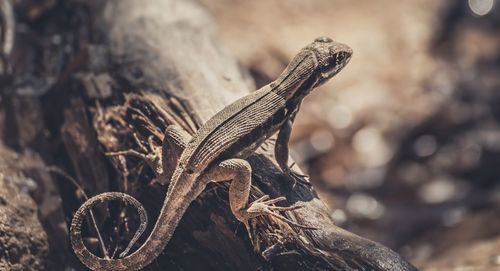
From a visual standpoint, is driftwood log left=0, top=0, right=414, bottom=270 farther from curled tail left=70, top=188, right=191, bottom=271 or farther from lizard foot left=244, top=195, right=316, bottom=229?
curled tail left=70, top=188, right=191, bottom=271

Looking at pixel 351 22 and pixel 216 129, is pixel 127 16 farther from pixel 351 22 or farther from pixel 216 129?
pixel 351 22

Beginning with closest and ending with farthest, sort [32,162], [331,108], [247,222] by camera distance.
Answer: [247,222]
[32,162]
[331,108]

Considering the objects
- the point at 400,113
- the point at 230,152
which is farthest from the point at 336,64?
the point at 400,113

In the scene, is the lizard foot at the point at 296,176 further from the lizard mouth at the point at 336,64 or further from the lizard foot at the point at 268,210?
the lizard mouth at the point at 336,64

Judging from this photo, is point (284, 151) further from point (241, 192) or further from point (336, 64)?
point (336, 64)

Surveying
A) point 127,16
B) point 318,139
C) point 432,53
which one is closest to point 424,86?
point 432,53

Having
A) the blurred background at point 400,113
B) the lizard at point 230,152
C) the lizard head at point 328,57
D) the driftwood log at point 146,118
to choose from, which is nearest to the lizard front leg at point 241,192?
the lizard at point 230,152
